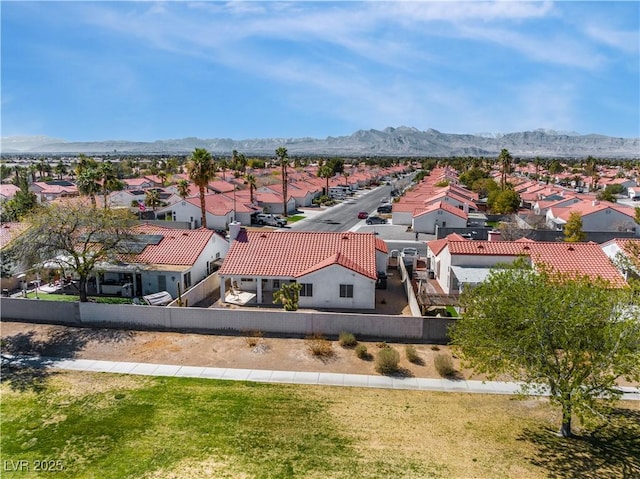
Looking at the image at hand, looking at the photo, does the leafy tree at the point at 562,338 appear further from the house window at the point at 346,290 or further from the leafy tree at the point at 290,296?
the house window at the point at 346,290

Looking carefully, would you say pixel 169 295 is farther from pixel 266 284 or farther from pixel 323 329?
pixel 323 329

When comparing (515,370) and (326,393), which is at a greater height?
(515,370)

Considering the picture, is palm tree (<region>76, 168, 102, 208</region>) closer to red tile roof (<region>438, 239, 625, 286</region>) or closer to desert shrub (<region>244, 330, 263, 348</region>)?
desert shrub (<region>244, 330, 263, 348</region>)

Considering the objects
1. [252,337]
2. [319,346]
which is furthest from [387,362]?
[252,337]

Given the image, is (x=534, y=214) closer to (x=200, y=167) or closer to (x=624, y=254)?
(x=624, y=254)

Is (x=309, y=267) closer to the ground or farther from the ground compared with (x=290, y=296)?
farther from the ground

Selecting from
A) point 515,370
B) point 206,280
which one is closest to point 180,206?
point 206,280

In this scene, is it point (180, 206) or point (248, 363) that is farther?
point (180, 206)
